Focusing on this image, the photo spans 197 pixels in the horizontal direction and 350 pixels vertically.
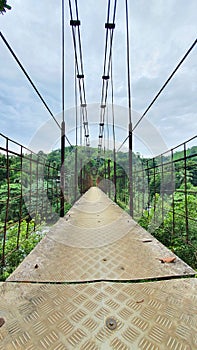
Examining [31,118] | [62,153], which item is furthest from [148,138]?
[31,118]

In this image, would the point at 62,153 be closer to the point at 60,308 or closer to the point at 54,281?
the point at 54,281

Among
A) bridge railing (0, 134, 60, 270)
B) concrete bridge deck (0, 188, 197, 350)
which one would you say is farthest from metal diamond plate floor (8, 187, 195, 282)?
bridge railing (0, 134, 60, 270)

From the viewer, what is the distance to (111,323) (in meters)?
0.71

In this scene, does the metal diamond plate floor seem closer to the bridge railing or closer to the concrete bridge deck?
the concrete bridge deck

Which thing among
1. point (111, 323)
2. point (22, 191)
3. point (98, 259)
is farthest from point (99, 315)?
point (22, 191)

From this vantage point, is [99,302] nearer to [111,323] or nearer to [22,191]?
[111,323]

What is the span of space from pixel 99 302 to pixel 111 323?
137mm

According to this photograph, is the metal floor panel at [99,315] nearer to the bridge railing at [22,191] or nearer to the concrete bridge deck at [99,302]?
the concrete bridge deck at [99,302]

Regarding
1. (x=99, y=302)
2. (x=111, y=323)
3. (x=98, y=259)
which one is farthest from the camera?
(x=98, y=259)

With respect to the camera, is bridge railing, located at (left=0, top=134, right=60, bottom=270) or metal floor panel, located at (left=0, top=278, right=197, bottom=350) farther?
bridge railing, located at (left=0, top=134, right=60, bottom=270)

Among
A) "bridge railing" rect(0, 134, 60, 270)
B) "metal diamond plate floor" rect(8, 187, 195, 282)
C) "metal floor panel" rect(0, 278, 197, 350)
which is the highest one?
"bridge railing" rect(0, 134, 60, 270)

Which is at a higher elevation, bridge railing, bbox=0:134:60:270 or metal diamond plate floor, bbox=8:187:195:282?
bridge railing, bbox=0:134:60:270

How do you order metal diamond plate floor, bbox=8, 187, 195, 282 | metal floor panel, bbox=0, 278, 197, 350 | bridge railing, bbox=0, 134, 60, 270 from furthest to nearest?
bridge railing, bbox=0, 134, 60, 270 < metal diamond plate floor, bbox=8, 187, 195, 282 < metal floor panel, bbox=0, 278, 197, 350

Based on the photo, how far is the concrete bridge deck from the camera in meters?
0.64
